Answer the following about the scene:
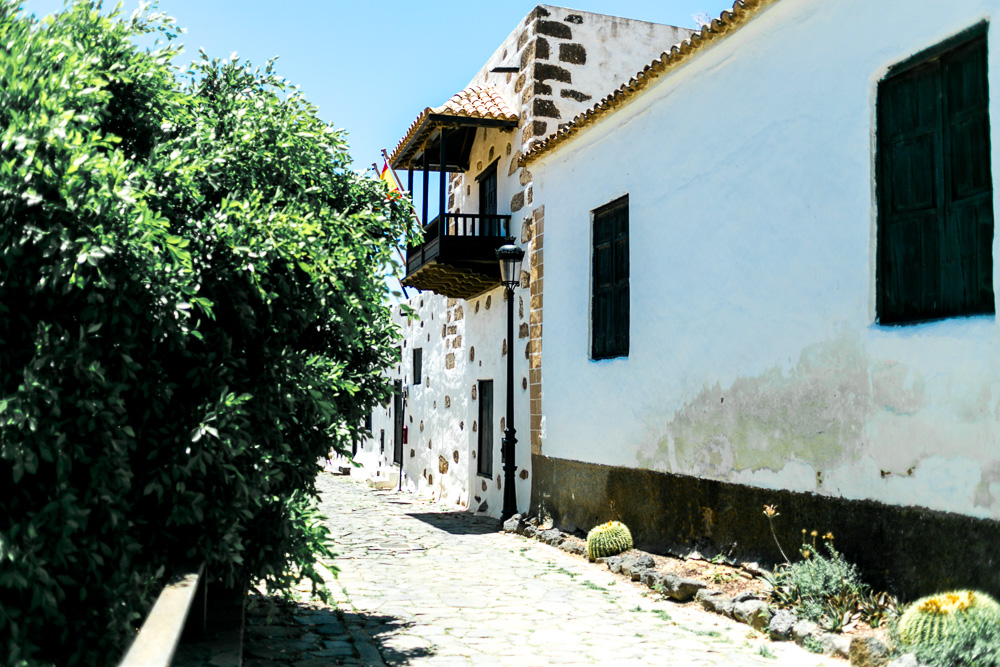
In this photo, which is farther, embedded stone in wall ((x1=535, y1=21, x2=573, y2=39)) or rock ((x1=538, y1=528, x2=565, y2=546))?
embedded stone in wall ((x1=535, y1=21, x2=573, y2=39))

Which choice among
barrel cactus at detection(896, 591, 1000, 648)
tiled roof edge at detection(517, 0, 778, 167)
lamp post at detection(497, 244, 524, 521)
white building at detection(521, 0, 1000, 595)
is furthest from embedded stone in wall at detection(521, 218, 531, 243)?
barrel cactus at detection(896, 591, 1000, 648)

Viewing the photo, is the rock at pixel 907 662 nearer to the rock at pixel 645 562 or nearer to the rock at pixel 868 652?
the rock at pixel 868 652

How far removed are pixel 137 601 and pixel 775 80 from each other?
547 centimetres

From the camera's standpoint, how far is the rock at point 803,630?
5.25 metres

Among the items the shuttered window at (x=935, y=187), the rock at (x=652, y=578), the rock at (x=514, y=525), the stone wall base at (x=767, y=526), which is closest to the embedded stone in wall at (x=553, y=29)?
the stone wall base at (x=767, y=526)

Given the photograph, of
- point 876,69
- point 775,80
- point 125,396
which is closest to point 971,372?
point 876,69

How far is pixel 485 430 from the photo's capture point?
13383 millimetres

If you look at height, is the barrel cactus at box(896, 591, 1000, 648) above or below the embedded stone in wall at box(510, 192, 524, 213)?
below

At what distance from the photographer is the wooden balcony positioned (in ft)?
39.5

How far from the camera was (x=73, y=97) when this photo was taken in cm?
375

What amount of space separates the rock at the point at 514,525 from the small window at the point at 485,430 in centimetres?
198

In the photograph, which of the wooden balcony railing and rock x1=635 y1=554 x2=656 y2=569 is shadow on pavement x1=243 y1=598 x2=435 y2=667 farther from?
the wooden balcony railing

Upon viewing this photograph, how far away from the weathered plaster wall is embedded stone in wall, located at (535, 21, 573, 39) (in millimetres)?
2917

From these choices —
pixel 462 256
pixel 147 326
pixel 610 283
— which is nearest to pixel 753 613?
pixel 147 326
